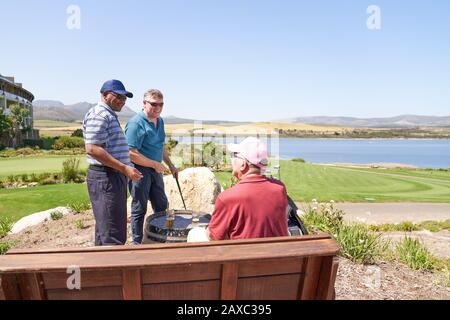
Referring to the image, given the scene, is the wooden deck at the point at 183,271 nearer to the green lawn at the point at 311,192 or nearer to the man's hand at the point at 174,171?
the man's hand at the point at 174,171

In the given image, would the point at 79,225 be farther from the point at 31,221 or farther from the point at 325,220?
the point at 325,220

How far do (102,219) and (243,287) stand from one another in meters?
2.53

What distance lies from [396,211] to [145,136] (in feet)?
46.1

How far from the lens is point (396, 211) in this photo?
15.6 m

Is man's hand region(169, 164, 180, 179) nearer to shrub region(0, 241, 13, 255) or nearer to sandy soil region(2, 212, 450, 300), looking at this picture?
sandy soil region(2, 212, 450, 300)

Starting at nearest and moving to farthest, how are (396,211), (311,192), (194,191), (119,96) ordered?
(119,96)
(194,191)
(396,211)
(311,192)

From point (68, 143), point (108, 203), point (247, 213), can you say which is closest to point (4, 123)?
point (68, 143)

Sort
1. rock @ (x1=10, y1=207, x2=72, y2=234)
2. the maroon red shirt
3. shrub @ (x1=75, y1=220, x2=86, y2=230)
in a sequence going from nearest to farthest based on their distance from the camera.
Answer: the maroon red shirt
shrub @ (x1=75, y1=220, x2=86, y2=230)
rock @ (x1=10, y1=207, x2=72, y2=234)

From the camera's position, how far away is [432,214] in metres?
15.2

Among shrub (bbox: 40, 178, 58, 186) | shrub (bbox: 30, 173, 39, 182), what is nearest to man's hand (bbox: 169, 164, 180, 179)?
shrub (bbox: 40, 178, 58, 186)

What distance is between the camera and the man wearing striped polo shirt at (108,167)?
392 cm

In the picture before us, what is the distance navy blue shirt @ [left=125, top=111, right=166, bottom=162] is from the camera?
15.9 feet

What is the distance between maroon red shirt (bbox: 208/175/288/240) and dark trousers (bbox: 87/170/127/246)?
1814 millimetres
